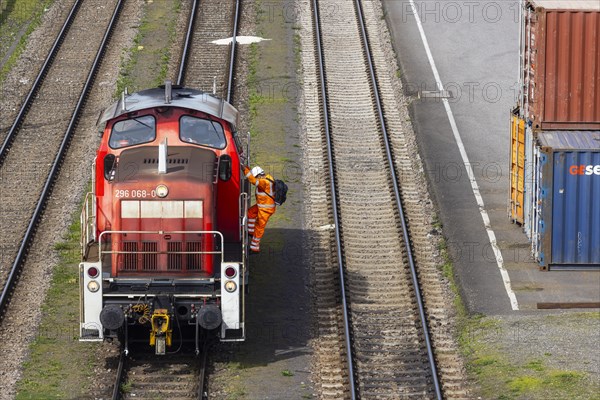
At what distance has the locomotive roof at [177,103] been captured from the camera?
56.7 ft

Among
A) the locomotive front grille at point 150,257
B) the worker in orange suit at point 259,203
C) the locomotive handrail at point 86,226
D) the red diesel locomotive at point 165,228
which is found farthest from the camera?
the worker in orange suit at point 259,203

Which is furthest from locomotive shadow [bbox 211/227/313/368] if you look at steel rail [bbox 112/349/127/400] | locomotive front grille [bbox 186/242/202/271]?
locomotive front grille [bbox 186/242/202/271]

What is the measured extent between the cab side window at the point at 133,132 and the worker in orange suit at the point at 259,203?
5.24 ft

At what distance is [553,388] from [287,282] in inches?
213

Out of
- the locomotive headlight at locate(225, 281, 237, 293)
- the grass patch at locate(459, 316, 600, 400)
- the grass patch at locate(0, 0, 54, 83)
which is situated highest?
the grass patch at locate(0, 0, 54, 83)

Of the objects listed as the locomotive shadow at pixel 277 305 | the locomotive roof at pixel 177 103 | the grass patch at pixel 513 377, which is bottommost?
the grass patch at pixel 513 377

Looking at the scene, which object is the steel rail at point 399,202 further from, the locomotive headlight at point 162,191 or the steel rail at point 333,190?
the locomotive headlight at point 162,191

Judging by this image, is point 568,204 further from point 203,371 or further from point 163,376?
point 163,376

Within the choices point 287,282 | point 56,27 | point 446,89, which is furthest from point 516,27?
point 287,282

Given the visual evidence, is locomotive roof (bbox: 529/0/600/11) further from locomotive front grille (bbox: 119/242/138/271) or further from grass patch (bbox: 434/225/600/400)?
locomotive front grille (bbox: 119/242/138/271)

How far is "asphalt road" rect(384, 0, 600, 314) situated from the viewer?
2003 centimetres

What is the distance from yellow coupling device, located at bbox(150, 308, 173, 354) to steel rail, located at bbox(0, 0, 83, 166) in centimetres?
1012

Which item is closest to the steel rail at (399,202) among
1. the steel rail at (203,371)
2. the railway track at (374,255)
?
the railway track at (374,255)

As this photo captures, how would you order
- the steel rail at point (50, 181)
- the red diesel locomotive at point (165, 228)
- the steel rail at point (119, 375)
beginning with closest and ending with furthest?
the steel rail at point (119, 375), the red diesel locomotive at point (165, 228), the steel rail at point (50, 181)
